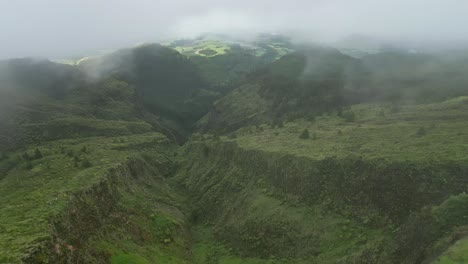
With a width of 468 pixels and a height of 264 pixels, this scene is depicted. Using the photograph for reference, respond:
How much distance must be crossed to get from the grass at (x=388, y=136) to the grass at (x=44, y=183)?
39.3 metres

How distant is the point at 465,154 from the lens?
62.3 m

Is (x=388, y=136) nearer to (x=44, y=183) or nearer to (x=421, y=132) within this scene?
(x=421, y=132)

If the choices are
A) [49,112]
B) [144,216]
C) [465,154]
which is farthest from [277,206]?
[49,112]

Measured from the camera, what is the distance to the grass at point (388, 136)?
69625mm

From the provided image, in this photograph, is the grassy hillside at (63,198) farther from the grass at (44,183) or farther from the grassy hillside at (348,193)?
the grassy hillside at (348,193)

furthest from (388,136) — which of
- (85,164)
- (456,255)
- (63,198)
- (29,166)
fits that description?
(29,166)

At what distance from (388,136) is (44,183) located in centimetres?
6897

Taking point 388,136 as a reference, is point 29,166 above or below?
below

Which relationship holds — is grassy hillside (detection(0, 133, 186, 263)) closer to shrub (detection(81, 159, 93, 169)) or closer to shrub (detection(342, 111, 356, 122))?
shrub (detection(81, 159, 93, 169))

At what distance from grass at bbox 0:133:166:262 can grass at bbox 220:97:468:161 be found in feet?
129

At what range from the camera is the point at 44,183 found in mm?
86438

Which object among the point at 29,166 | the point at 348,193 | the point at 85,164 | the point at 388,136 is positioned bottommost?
the point at 29,166

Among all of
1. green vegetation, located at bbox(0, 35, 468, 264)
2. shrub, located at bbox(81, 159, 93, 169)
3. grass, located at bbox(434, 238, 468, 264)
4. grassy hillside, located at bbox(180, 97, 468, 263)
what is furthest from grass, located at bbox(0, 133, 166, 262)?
grass, located at bbox(434, 238, 468, 264)

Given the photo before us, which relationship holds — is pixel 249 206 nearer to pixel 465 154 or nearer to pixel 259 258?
pixel 259 258
